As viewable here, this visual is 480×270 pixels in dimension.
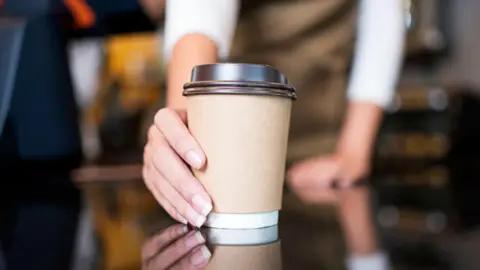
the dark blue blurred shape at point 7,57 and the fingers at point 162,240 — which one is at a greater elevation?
the dark blue blurred shape at point 7,57

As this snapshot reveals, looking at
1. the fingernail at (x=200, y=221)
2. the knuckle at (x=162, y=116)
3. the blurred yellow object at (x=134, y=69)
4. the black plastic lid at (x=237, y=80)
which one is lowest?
the fingernail at (x=200, y=221)

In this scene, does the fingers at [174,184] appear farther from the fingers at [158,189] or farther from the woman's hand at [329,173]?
the woman's hand at [329,173]

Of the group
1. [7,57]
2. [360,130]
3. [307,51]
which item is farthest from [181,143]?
[307,51]

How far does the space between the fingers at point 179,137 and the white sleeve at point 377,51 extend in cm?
63

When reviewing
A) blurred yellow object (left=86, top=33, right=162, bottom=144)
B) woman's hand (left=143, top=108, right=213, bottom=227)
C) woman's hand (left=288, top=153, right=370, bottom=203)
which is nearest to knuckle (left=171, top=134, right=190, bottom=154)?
woman's hand (left=143, top=108, right=213, bottom=227)

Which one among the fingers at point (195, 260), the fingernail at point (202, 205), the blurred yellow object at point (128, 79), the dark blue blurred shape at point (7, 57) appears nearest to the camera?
the fingers at point (195, 260)

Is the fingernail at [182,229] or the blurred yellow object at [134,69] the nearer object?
the fingernail at [182,229]

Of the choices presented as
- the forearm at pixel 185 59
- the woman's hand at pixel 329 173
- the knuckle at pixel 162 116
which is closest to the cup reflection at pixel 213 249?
the knuckle at pixel 162 116

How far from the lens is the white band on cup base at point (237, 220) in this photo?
19.6 inches

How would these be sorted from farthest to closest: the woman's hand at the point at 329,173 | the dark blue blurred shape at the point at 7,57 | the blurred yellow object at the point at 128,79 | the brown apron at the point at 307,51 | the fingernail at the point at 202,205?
1. the blurred yellow object at the point at 128,79
2. the brown apron at the point at 307,51
3. the woman's hand at the point at 329,173
4. the dark blue blurred shape at the point at 7,57
5. the fingernail at the point at 202,205

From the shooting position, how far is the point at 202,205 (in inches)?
19.3

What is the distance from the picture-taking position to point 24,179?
1.06 meters

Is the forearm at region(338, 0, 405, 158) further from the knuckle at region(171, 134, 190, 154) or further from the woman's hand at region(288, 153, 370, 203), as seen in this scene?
the knuckle at region(171, 134, 190, 154)

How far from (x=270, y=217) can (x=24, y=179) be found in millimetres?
686
